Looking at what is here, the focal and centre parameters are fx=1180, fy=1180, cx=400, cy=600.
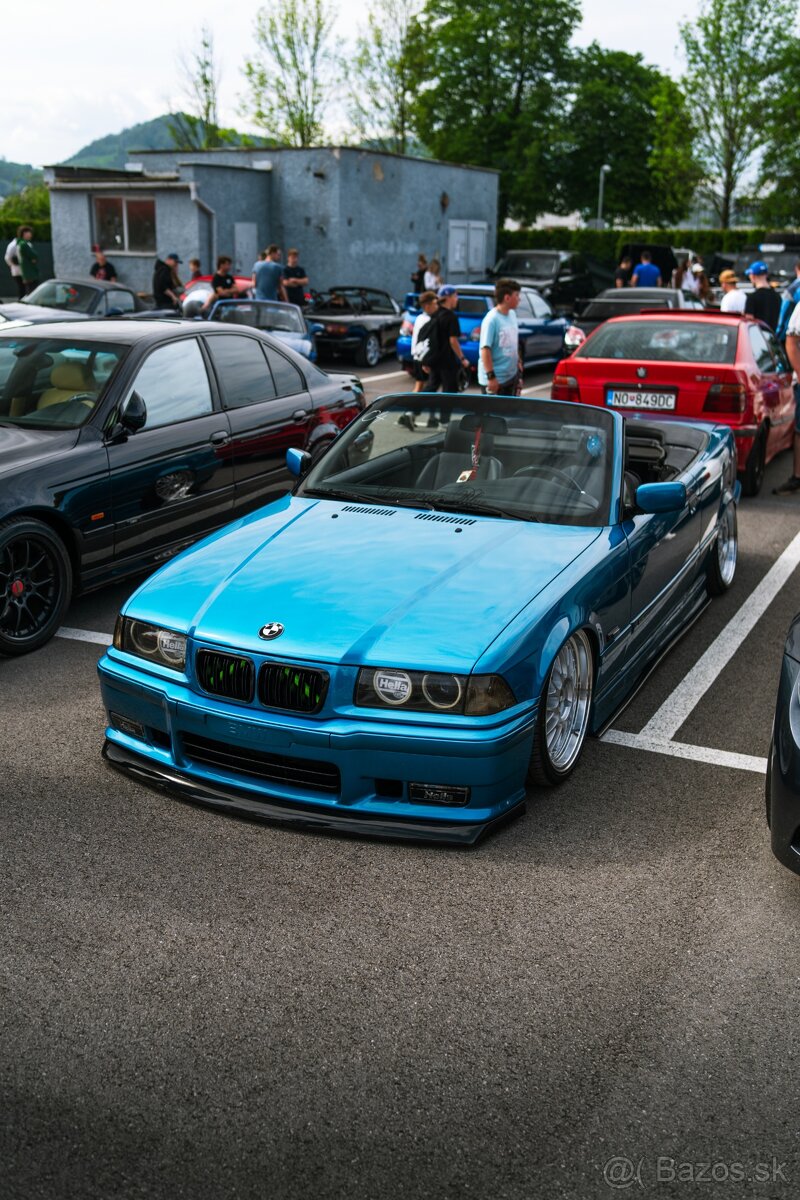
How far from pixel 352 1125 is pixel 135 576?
4.50 metres

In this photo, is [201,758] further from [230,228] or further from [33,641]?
[230,228]

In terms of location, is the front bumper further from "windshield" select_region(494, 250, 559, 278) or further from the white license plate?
"windshield" select_region(494, 250, 559, 278)

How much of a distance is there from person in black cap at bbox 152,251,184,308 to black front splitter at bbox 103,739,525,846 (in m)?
17.1

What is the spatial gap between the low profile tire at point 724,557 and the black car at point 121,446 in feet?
9.31

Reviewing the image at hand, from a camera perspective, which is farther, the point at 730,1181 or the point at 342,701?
the point at 342,701

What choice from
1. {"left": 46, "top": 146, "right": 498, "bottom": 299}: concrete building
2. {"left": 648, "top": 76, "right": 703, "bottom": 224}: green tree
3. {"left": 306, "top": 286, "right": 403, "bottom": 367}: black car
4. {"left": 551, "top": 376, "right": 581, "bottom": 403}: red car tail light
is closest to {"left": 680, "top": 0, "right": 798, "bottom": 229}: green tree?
{"left": 648, "top": 76, "right": 703, "bottom": 224}: green tree

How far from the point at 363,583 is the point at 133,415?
2.71 metres

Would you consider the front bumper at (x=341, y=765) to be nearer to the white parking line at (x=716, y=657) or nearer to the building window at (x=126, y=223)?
the white parking line at (x=716, y=657)

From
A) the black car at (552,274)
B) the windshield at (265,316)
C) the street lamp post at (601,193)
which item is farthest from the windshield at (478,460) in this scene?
the street lamp post at (601,193)

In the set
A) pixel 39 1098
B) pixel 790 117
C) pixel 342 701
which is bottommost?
pixel 39 1098

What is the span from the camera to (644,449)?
6.48m

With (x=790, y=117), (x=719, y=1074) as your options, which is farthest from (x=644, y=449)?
(x=790, y=117)

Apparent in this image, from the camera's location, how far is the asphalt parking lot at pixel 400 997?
2.71m

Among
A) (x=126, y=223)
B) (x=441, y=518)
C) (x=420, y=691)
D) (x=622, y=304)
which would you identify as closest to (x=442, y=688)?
(x=420, y=691)
